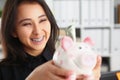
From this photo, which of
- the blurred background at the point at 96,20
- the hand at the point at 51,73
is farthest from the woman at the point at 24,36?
the blurred background at the point at 96,20

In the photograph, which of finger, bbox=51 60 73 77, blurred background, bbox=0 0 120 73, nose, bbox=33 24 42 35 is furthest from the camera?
blurred background, bbox=0 0 120 73

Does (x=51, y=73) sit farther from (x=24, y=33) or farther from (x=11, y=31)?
(x=11, y=31)

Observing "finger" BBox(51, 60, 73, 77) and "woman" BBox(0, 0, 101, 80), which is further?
"woman" BBox(0, 0, 101, 80)

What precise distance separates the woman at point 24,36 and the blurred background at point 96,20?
147cm

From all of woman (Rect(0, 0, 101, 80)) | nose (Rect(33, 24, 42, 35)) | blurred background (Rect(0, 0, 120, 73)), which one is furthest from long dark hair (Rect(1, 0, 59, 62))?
blurred background (Rect(0, 0, 120, 73))

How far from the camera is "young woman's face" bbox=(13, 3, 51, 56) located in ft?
2.83

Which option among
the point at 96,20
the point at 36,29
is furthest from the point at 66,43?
the point at 96,20

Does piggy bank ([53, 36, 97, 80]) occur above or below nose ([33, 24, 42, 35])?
below

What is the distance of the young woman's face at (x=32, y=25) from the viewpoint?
861 millimetres

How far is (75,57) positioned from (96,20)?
2.07 metres

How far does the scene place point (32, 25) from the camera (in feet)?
2.84

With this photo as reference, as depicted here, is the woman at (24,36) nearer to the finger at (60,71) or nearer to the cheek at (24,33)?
the cheek at (24,33)

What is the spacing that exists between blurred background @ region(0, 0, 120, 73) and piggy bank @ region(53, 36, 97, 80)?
1915mm

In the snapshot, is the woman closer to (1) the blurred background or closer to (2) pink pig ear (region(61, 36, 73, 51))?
(2) pink pig ear (region(61, 36, 73, 51))
